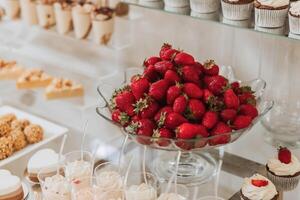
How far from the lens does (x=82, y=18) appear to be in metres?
2.22

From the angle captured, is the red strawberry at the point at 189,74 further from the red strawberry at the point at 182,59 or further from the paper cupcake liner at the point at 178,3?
the paper cupcake liner at the point at 178,3

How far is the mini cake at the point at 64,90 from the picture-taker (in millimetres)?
2178

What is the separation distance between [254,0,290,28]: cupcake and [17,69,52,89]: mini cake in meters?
0.97

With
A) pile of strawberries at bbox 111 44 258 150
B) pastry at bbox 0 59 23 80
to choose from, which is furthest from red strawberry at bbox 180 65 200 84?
pastry at bbox 0 59 23 80

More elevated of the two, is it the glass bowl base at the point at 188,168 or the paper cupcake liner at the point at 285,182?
the paper cupcake liner at the point at 285,182

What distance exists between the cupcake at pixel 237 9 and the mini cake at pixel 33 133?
69 centimetres

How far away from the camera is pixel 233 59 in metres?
1.98

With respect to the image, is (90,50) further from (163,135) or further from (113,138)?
(163,135)

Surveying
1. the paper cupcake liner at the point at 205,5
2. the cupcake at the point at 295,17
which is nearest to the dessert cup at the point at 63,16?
the paper cupcake liner at the point at 205,5

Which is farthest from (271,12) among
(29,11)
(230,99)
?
(29,11)

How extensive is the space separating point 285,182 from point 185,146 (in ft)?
1.13

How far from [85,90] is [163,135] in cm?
90

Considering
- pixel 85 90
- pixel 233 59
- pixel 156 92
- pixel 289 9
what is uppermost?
pixel 289 9

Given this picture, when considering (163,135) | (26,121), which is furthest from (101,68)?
(163,135)
